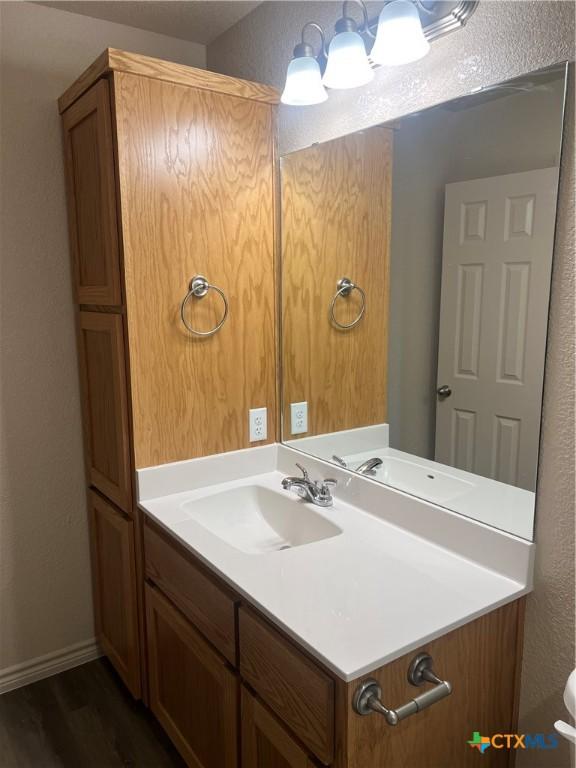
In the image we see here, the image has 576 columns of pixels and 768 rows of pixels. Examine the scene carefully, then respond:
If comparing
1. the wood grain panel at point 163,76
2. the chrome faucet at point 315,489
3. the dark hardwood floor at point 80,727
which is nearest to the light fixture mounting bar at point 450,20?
the wood grain panel at point 163,76

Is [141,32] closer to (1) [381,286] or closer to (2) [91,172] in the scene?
(2) [91,172]

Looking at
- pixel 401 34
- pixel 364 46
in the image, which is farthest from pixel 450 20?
pixel 364 46

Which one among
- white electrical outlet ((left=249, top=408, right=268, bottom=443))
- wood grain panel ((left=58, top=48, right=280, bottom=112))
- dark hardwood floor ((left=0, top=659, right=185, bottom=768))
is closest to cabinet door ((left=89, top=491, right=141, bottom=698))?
dark hardwood floor ((left=0, top=659, right=185, bottom=768))

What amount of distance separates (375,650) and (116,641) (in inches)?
55.0

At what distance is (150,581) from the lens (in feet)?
5.97

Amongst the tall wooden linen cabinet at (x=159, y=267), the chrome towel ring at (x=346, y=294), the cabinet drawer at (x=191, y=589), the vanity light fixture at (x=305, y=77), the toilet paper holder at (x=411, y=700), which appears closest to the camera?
the toilet paper holder at (x=411, y=700)

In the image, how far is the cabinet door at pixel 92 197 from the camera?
1.70 meters

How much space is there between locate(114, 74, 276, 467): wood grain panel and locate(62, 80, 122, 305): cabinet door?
64 millimetres

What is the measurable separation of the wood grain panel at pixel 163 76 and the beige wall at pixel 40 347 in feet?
0.59

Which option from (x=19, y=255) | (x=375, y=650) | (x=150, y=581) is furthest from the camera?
(x=19, y=255)

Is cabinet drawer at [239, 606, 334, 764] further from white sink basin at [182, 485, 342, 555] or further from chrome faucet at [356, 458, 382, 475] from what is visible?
chrome faucet at [356, 458, 382, 475]

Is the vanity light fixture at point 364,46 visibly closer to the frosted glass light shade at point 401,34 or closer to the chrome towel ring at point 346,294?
the frosted glass light shade at point 401,34

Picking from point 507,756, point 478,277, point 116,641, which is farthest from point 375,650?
point 116,641

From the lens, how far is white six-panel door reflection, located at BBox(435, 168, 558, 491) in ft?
4.03
